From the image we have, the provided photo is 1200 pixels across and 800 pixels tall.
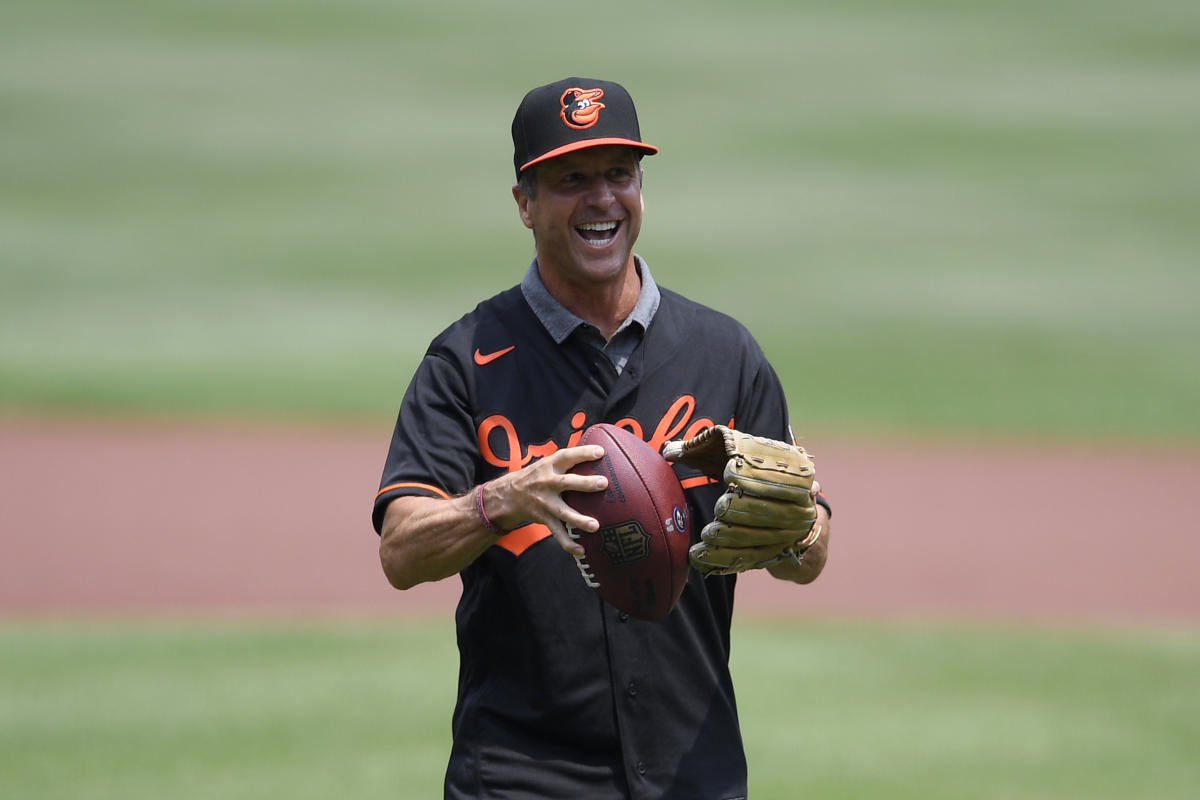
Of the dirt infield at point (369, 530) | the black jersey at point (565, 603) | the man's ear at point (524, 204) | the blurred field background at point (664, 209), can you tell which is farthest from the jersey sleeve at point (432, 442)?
the dirt infield at point (369, 530)

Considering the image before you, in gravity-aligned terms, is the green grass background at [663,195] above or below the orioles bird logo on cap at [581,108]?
above

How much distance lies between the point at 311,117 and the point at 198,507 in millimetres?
10104

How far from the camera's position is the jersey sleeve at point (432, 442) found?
351 centimetres

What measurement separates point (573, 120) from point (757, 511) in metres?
1.04

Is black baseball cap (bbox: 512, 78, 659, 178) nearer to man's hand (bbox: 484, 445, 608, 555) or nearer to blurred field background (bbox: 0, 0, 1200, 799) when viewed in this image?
man's hand (bbox: 484, 445, 608, 555)

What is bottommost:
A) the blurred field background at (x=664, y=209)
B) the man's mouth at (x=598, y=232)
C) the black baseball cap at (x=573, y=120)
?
the man's mouth at (x=598, y=232)

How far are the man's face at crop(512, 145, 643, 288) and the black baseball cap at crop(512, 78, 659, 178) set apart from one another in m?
0.05

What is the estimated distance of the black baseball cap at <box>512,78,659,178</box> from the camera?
3598 millimetres

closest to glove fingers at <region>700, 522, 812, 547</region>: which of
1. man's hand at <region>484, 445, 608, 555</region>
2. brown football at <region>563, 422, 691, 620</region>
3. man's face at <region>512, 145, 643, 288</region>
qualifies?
brown football at <region>563, 422, 691, 620</region>

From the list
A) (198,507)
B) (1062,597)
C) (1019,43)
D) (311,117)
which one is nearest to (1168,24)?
(1019,43)

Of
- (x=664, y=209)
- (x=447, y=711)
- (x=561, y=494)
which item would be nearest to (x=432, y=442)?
(x=561, y=494)

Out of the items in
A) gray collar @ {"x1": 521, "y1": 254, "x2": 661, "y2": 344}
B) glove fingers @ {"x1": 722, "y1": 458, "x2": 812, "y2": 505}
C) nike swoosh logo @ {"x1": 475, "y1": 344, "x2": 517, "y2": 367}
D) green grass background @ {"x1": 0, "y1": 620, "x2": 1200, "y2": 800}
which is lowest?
green grass background @ {"x1": 0, "y1": 620, "x2": 1200, "y2": 800}

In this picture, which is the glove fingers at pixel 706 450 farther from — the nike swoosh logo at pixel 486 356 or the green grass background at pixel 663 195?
the green grass background at pixel 663 195

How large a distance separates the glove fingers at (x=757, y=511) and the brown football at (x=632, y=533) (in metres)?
0.14
